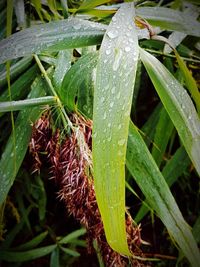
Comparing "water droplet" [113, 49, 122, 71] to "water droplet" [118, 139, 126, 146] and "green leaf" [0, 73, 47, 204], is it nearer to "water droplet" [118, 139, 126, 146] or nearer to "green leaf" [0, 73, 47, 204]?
"water droplet" [118, 139, 126, 146]

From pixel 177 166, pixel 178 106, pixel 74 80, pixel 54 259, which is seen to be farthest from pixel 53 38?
pixel 54 259

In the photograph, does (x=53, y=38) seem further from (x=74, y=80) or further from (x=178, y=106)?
(x=178, y=106)

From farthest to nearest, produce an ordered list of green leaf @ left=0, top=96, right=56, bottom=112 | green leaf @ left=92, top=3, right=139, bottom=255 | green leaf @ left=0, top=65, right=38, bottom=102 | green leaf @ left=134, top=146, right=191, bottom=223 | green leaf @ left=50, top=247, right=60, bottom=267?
green leaf @ left=50, top=247, right=60, bottom=267 < green leaf @ left=134, top=146, right=191, bottom=223 < green leaf @ left=0, top=65, right=38, bottom=102 < green leaf @ left=0, top=96, right=56, bottom=112 < green leaf @ left=92, top=3, right=139, bottom=255

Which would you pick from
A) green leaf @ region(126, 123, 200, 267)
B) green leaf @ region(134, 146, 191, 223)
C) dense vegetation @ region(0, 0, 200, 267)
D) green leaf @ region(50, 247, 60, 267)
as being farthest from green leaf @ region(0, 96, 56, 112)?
green leaf @ region(50, 247, 60, 267)

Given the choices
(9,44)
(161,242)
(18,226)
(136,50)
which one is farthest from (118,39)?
(161,242)

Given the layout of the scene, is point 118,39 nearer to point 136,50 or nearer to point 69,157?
point 136,50
